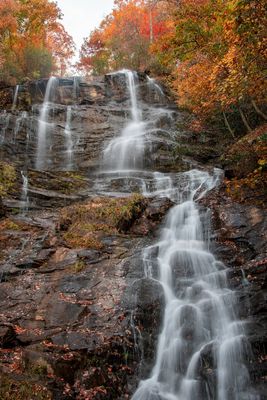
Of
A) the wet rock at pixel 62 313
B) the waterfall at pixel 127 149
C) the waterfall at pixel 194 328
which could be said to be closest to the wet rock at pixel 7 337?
the wet rock at pixel 62 313

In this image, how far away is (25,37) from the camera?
27.0 meters

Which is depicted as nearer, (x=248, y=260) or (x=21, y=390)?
(x=21, y=390)

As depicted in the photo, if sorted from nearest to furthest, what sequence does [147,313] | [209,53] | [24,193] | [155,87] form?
1. [147,313]
2. [24,193]
3. [209,53]
4. [155,87]

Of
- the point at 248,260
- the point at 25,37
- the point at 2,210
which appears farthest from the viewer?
the point at 25,37

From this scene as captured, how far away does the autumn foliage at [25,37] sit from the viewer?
22.8 m

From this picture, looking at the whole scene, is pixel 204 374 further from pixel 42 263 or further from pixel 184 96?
pixel 184 96

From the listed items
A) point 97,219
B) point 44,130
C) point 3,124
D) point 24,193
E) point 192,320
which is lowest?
point 192,320

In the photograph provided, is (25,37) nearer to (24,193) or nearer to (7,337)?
(24,193)

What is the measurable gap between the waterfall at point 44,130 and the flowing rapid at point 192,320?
7465mm

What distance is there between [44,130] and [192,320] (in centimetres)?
1341

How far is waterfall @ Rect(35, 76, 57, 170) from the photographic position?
16234 mm

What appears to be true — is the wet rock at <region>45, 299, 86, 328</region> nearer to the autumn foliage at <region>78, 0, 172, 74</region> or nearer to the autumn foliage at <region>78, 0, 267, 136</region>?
A: the autumn foliage at <region>78, 0, 267, 136</region>

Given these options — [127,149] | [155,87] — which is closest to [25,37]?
[155,87]

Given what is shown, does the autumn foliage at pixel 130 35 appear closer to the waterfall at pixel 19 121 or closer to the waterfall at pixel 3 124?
the waterfall at pixel 19 121
